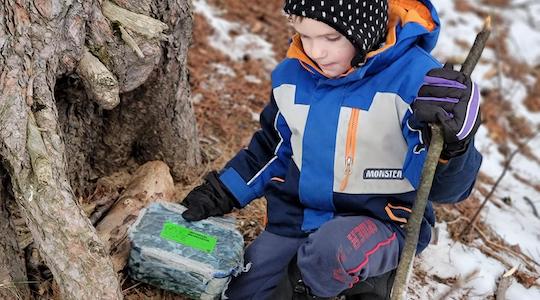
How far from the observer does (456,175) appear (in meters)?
2.38

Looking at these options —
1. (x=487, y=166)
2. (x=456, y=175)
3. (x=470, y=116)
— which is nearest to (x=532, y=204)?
(x=487, y=166)

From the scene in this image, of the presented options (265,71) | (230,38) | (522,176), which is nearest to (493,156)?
(522,176)

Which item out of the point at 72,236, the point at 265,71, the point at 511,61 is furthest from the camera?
the point at 511,61

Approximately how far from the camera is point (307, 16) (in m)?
2.44

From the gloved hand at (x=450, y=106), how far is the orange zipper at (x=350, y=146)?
15.5 inches

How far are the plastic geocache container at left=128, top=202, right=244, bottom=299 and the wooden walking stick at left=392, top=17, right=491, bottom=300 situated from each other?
81 cm

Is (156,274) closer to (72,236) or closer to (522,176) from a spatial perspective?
(72,236)

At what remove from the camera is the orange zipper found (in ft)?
8.38

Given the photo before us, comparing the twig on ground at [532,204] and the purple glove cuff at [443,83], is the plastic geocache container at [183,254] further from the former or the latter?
the twig on ground at [532,204]

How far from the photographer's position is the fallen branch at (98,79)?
2.56m

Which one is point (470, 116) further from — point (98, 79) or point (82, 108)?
point (82, 108)

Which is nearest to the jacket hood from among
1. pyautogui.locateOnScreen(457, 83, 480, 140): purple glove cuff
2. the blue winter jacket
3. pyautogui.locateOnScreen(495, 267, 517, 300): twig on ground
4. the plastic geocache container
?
the blue winter jacket

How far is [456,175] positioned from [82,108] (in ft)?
5.39

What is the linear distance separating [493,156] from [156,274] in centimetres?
355
